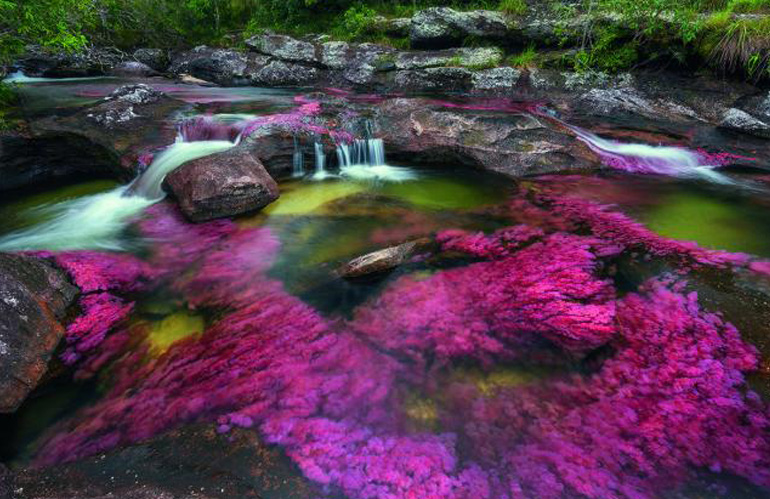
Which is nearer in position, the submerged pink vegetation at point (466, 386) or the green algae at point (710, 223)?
the submerged pink vegetation at point (466, 386)

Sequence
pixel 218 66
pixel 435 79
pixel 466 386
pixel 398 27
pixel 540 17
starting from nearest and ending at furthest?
1. pixel 466 386
2. pixel 540 17
3. pixel 435 79
4. pixel 398 27
5. pixel 218 66

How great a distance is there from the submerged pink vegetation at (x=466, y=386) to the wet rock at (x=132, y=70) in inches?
488

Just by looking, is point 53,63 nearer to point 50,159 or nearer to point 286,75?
point 286,75

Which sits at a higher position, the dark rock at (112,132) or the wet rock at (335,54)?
the wet rock at (335,54)

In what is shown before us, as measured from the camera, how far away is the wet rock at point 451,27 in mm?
11875

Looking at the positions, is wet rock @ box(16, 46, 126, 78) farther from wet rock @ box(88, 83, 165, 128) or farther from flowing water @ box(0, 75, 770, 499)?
flowing water @ box(0, 75, 770, 499)

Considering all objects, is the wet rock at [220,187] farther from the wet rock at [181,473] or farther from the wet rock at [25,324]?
the wet rock at [181,473]

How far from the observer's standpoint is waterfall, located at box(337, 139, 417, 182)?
800 centimetres

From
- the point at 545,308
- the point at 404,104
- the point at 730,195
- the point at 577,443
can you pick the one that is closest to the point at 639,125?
the point at 730,195

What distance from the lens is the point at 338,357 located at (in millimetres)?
3527

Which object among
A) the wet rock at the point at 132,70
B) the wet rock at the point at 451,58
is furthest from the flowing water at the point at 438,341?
the wet rock at the point at 132,70

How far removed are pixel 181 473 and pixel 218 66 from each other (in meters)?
14.8

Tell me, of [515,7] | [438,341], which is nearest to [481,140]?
[438,341]

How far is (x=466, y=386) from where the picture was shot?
323cm
